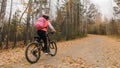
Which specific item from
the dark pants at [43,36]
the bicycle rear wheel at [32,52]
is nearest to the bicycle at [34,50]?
the bicycle rear wheel at [32,52]

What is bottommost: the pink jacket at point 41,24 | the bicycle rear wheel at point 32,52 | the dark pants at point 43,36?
the bicycle rear wheel at point 32,52

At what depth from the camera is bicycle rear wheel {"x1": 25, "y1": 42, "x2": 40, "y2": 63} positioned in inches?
383

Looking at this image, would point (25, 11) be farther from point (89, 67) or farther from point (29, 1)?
point (89, 67)

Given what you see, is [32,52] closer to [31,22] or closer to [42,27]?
[42,27]

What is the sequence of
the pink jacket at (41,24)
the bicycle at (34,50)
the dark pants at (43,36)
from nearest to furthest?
the bicycle at (34,50)
the pink jacket at (41,24)
the dark pants at (43,36)

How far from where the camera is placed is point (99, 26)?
283ft

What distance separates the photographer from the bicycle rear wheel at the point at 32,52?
974 centimetres

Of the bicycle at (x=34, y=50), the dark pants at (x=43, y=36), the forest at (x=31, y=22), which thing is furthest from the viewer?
the forest at (x=31, y=22)

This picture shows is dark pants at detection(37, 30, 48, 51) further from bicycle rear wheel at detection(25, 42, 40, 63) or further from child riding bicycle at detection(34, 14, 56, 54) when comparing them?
bicycle rear wheel at detection(25, 42, 40, 63)

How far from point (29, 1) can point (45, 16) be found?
1264cm

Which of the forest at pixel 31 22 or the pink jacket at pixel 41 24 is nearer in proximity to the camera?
the pink jacket at pixel 41 24

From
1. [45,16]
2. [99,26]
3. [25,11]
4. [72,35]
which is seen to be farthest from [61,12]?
[99,26]

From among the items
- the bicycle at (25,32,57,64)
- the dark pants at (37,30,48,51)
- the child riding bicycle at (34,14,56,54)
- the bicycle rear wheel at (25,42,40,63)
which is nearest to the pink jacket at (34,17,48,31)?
the child riding bicycle at (34,14,56,54)

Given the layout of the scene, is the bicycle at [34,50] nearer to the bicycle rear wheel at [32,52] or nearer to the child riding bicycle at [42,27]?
the bicycle rear wheel at [32,52]
